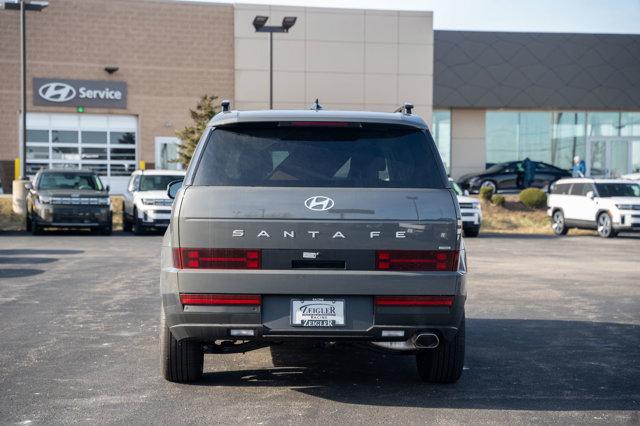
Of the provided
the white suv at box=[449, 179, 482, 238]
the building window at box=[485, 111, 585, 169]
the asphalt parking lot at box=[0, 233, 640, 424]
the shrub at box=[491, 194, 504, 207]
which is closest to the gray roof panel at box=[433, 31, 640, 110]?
the building window at box=[485, 111, 585, 169]

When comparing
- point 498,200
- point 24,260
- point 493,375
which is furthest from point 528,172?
point 493,375

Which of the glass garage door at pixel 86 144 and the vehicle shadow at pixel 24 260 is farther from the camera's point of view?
the glass garage door at pixel 86 144

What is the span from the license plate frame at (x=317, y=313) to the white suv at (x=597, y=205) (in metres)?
21.8

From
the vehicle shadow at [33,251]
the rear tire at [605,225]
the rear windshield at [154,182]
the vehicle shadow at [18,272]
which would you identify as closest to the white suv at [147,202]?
the rear windshield at [154,182]

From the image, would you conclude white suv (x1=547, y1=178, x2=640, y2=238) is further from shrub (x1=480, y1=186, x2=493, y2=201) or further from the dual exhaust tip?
the dual exhaust tip

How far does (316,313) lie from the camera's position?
5828 mm

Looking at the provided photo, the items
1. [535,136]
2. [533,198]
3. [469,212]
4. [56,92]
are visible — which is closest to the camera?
[469,212]

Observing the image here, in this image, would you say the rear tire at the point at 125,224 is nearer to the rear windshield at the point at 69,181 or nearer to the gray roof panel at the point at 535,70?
the rear windshield at the point at 69,181

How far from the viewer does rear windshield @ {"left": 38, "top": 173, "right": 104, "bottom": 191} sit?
24.5m

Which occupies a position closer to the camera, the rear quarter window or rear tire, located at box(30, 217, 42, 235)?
rear tire, located at box(30, 217, 42, 235)

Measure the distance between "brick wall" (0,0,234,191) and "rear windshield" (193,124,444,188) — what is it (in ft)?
118

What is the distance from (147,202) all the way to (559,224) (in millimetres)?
12867

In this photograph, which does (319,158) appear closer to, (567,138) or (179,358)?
(179,358)

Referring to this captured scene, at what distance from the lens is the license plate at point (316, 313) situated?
19.1ft
